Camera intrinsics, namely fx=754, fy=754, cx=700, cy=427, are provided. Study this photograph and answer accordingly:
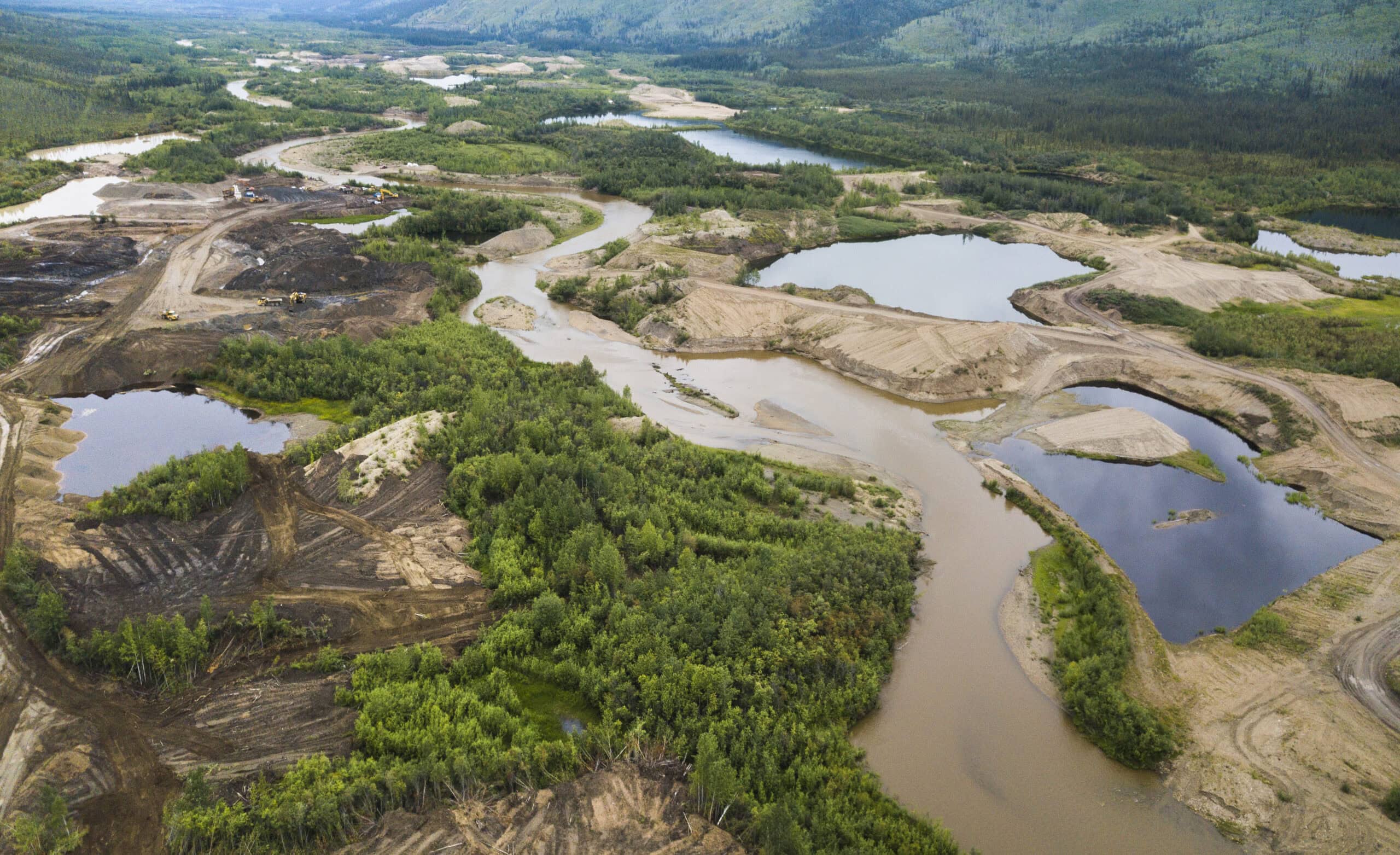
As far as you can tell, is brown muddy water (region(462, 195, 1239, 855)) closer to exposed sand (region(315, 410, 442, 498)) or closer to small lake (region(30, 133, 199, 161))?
exposed sand (region(315, 410, 442, 498))

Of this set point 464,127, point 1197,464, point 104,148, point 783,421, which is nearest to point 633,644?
point 783,421

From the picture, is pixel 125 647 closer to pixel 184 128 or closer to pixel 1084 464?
pixel 1084 464

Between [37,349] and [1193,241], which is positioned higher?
[1193,241]

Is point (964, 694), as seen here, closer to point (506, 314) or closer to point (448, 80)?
point (506, 314)

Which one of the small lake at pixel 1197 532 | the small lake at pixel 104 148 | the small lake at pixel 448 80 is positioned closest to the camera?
the small lake at pixel 1197 532

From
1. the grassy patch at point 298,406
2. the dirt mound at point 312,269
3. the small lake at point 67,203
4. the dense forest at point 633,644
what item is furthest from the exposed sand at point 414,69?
the dense forest at point 633,644

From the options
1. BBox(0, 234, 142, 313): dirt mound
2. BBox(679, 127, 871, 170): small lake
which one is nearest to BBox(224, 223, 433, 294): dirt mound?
BBox(0, 234, 142, 313): dirt mound

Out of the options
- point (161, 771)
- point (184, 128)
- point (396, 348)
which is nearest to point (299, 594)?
point (161, 771)

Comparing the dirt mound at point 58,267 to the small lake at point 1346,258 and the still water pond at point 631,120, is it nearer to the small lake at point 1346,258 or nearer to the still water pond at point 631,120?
the still water pond at point 631,120
